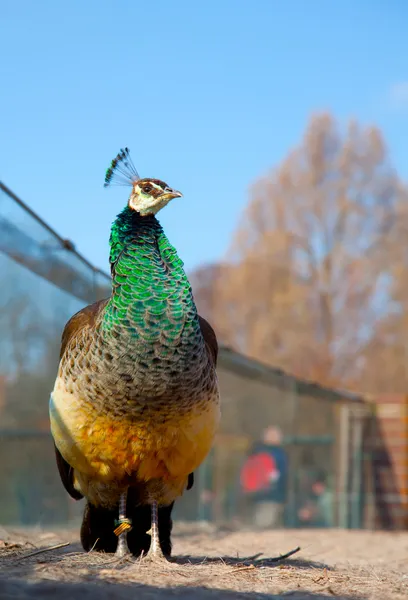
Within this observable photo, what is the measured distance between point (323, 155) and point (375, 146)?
2.05 m

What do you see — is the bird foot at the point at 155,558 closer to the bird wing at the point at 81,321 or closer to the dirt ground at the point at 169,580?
the dirt ground at the point at 169,580

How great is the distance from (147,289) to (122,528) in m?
1.30

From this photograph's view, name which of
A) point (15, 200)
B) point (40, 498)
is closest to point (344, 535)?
point (40, 498)

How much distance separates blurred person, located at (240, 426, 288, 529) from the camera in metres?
11.1

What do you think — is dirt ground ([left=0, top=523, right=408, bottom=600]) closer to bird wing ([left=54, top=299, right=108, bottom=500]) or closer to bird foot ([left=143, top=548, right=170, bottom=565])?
bird foot ([left=143, top=548, right=170, bottom=565])

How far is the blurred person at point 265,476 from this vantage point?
11.1 m

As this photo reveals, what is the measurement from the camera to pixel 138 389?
13.1ft

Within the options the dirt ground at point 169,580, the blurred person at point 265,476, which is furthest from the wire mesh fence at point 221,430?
the dirt ground at point 169,580

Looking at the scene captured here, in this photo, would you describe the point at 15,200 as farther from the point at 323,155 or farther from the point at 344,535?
the point at 323,155

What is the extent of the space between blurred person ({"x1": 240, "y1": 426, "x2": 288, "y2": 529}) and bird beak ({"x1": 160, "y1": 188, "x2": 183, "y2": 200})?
7.26 metres

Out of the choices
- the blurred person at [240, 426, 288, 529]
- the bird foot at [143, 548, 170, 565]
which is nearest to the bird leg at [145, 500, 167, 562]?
the bird foot at [143, 548, 170, 565]

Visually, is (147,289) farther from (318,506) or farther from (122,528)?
(318,506)

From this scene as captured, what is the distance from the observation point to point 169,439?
13.6 ft

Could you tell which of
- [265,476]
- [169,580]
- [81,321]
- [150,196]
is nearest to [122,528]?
[169,580]
